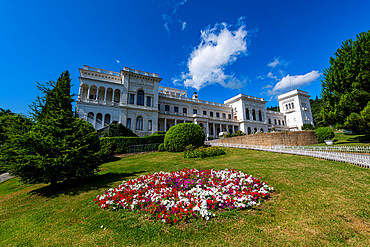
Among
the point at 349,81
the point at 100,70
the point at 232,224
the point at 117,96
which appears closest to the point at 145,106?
the point at 117,96

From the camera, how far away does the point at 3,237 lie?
3205 mm

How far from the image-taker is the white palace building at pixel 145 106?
27395 mm

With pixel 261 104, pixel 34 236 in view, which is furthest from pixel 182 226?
pixel 261 104

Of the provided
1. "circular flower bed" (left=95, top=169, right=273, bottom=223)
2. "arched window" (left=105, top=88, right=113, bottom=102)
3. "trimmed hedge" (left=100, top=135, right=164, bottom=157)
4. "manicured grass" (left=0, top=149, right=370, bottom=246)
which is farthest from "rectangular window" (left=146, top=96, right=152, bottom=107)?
→ "manicured grass" (left=0, top=149, right=370, bottom=246)

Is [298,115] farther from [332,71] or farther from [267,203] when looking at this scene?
[267,203]

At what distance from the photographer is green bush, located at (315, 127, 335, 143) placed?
16.6m

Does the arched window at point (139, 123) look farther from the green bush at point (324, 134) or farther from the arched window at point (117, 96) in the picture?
the green bush at point (324, 134)

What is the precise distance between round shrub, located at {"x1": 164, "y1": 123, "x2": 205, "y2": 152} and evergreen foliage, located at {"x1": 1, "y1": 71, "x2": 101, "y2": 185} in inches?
357

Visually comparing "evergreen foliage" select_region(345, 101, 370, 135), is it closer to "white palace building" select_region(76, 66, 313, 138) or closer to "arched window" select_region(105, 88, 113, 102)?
"white palace building" select_region(76, 66, 313, 138)

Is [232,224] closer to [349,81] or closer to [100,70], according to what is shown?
[349,81]

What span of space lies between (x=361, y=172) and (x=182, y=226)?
7512mm

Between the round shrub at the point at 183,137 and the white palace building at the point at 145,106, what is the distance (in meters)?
15.3

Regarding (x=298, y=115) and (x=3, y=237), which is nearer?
(x=3, y=237)

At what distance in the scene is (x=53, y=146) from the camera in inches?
236
